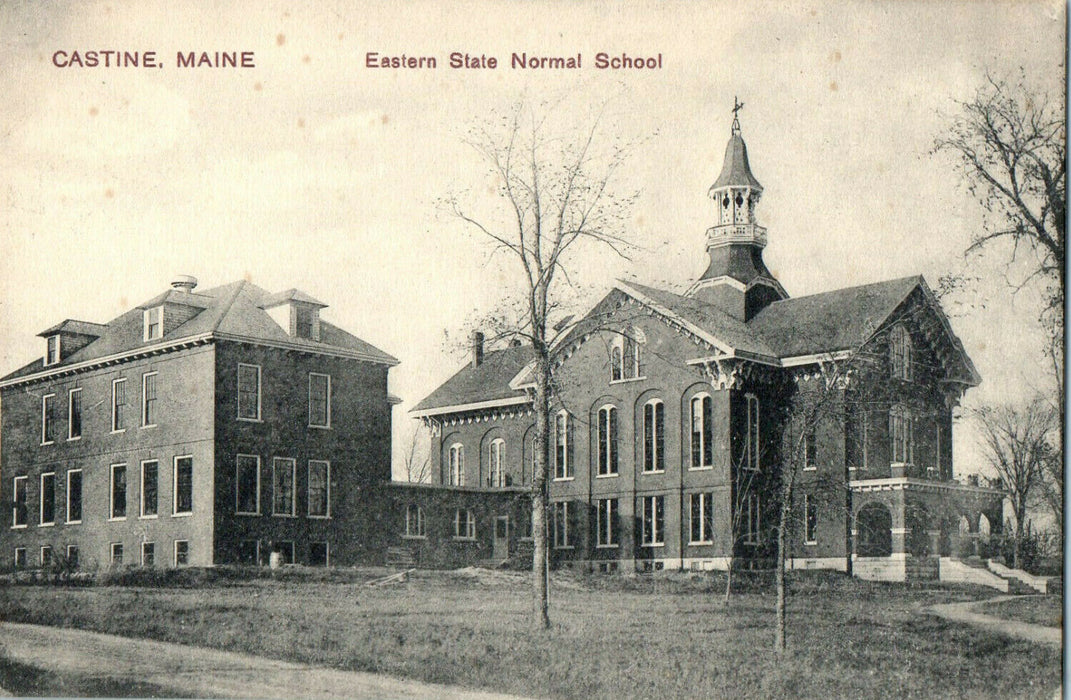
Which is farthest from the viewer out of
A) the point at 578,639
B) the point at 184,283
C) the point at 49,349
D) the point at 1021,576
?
the point at 1021,576

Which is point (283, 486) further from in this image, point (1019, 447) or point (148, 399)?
point (1019, 447)

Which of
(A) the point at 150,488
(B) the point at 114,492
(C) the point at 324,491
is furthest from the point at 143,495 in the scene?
(C) the point at 324,491

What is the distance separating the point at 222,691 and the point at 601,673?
5.69 m

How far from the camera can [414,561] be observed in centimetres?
3512

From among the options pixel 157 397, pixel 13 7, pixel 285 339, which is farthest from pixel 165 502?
pixel 13 7

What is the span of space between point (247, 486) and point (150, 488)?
7.01ft

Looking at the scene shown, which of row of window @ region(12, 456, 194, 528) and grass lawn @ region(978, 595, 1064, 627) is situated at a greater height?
row of window @ region(12, 456, 194, 528)

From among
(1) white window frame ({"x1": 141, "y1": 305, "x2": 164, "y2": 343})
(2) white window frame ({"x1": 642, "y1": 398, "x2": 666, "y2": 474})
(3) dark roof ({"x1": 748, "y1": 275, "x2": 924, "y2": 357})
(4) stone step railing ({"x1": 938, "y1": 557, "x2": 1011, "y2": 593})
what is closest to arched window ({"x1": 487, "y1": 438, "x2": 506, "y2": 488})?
(2) white window frame ({"x1": 642, "y1": 398, "x2": 666, "y2": 474})

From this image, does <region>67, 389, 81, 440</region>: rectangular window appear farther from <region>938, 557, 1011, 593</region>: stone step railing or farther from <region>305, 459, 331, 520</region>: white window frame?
<region>938, 557, 1011, 593</region>: stone step railing

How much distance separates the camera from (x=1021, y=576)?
77.7 ft

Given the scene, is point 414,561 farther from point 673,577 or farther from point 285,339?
point 285,339

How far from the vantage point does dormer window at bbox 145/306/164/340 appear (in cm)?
2462

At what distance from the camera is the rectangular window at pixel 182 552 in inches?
1083

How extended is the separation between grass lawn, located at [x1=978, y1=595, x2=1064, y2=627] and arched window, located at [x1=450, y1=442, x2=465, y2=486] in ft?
70.4
